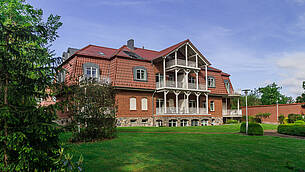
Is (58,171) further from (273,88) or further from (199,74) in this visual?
(273,88)

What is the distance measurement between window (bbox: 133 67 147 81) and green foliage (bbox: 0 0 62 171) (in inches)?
831

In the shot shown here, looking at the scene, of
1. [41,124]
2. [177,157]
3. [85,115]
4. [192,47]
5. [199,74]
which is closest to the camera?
[41,124]

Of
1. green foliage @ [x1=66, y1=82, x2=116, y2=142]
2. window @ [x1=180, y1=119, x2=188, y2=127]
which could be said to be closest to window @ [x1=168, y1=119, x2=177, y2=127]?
window @ [x1=180, y1=119, x2=188, y2=127]

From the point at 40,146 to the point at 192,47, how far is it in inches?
1047

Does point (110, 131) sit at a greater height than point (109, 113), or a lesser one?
lesser

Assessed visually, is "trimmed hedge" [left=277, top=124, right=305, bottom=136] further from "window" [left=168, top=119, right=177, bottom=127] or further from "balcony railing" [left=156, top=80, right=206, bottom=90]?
"balcony railing" [left=156, top=80, right=206, bottom=90]

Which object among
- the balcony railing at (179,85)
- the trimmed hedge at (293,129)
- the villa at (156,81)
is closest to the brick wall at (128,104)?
the villa at (156,81)

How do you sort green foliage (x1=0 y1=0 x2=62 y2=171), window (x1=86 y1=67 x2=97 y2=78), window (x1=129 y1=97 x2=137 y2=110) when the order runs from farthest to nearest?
window (x1=129 y1=97 x2=137 y2=110)
window (x1=86 y1=67 x2=97 y2=78)
green foliage (x1=0 y1=0 x2=62 y2=171)

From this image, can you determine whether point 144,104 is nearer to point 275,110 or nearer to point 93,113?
point 93,113

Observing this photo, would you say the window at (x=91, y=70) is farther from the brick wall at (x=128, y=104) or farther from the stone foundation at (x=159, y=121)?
the stone foundation at (x=159, y=121)

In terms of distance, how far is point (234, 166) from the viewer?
7391 millimetres

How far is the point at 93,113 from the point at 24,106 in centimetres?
797

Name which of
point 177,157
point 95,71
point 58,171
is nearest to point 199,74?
point 95,71

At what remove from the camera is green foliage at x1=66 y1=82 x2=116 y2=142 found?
11547mm
